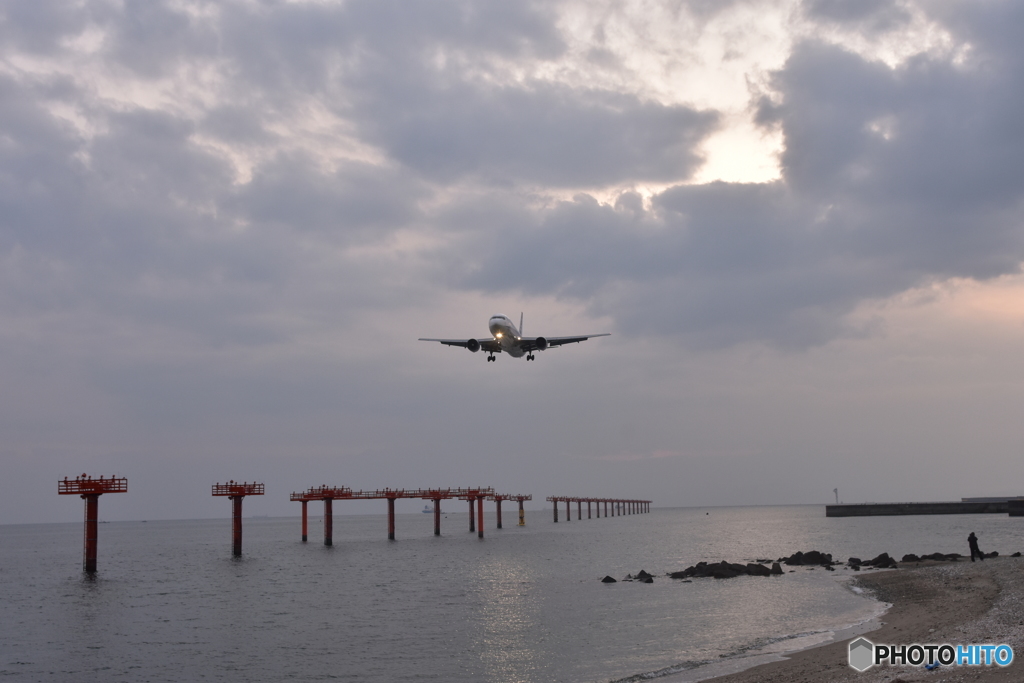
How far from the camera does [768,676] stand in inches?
971

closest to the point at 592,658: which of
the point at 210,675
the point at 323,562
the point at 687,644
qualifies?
the point at 687,644

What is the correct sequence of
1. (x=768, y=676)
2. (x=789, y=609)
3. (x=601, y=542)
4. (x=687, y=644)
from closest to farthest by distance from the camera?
(x=768, y=676) → (x=687, y=644) → (x=789, y=609) → (x=601, y=542)

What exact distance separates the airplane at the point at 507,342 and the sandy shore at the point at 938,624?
27641 mm

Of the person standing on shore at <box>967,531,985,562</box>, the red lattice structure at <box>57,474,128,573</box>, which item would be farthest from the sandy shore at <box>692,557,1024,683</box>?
the red lattice structure at <box>57,474,128,573</box>

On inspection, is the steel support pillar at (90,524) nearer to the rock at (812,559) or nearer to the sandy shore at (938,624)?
the sandy shore at (938,624)

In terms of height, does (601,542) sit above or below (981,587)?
below

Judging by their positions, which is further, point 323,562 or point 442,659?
point 323,562

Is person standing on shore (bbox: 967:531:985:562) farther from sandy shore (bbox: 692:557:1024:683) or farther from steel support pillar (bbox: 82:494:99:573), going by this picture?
steel support pillar (bbox: 82:494:99:573)

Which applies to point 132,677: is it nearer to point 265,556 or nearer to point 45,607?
point 45,607

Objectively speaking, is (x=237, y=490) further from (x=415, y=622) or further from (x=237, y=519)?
(x=415, y=622)

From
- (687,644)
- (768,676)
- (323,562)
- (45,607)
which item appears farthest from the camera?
(323,562)

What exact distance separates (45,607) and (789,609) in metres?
48.5

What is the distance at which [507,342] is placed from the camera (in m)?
57.8

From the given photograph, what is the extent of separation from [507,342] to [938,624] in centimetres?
3437
